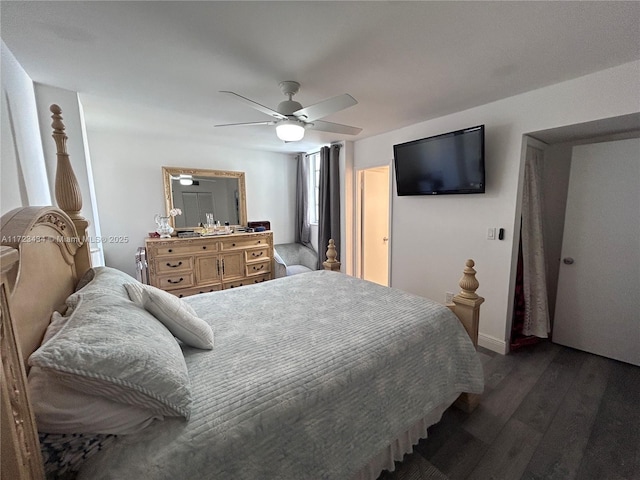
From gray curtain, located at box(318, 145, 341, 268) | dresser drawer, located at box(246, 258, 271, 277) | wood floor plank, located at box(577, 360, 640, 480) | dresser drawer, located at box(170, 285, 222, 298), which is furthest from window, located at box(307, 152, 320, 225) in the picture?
wood floor plank, located at box(577, 360, 640, 480)

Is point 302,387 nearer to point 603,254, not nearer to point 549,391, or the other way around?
point 549,391

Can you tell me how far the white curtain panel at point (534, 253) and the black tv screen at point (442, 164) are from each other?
0.47m

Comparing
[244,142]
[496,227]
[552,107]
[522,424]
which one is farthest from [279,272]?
[552,107]

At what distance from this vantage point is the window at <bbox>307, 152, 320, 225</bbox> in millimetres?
4445

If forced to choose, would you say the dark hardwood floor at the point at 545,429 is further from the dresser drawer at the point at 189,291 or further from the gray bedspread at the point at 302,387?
the dresser drawer at the point at 189,291

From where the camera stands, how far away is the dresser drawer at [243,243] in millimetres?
3676

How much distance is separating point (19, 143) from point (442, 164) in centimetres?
328

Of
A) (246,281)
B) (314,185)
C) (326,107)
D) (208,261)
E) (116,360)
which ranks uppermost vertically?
(326,107)

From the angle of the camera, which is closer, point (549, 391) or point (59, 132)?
point (59, 132)

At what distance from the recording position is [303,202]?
4586 millimetres

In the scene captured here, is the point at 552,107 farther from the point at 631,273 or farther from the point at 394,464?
the point at 394,464

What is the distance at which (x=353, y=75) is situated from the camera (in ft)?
6.11

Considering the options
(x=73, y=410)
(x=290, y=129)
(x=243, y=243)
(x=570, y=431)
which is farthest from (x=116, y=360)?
(x=243, y=243)

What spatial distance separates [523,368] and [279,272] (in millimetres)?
3074
